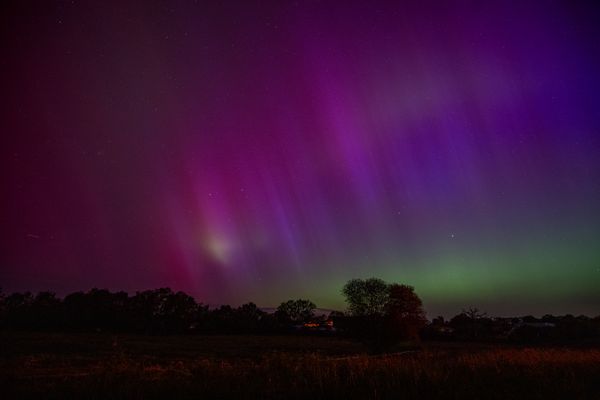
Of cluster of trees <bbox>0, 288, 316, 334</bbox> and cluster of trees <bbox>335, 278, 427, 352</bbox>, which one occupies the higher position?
cluster of trees <bbox>0, 288, 316, 334</bbox>

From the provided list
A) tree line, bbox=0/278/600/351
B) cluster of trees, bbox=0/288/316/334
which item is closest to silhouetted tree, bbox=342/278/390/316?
tree line, bbox=0/278/600/351

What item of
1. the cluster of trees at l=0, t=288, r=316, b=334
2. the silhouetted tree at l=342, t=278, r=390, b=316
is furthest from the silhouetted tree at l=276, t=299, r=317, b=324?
the silhouetted tree at l=342, t=278, r=390, b=316

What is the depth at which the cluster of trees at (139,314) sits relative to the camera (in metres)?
104

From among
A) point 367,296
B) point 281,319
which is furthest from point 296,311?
point 367,296

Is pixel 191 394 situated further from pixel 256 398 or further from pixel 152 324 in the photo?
pixel 152 324

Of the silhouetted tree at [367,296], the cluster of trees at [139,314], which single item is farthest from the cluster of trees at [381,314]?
the cluster of trees at [139,314]

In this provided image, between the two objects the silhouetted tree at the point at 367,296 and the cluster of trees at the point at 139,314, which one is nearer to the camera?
the silhouetted tree at the point at 367,296

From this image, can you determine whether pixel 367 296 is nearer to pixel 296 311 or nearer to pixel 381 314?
pixel 381 314

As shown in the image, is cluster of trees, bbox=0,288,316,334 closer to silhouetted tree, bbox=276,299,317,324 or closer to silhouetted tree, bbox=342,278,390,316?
silhouetted tree, bbox=276,299,317,324

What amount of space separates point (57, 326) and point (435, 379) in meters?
112

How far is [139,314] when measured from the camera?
124 m

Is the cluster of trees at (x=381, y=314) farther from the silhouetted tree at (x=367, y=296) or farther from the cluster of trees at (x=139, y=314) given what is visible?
the cluster of trees at (x=139, y=314)

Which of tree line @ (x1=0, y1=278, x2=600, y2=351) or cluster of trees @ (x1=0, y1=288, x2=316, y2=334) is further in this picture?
cluster of trees @ (x1=0, y1=288, x2=316, y2=334)

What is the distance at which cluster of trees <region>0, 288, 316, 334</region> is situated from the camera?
4095 inches
